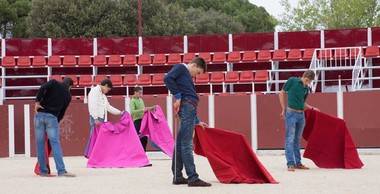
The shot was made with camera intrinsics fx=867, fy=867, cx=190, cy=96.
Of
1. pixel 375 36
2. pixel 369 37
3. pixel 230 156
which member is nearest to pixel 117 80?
pixel 369 37

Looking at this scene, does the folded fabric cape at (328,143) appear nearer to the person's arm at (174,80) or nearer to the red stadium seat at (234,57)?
the person's arm at (174,80)

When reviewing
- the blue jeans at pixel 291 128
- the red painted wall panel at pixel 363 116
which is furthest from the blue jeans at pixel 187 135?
the red painted wall panel at pixel 363 116

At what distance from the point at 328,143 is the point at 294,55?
1451cm

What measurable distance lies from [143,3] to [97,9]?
3.07 meters

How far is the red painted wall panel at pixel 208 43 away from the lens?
1185 inches

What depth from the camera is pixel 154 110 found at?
1703 cm

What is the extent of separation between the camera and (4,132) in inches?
834

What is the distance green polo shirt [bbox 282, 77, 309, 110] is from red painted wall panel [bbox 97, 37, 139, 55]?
59.2 feet

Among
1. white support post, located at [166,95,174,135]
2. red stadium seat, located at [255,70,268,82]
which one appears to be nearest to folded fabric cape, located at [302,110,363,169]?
white support post, located at [166,95,174,135]

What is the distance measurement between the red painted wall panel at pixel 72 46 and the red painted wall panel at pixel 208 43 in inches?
143

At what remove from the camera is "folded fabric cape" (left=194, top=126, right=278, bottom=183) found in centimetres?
1062

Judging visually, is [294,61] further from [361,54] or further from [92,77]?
[92,77]

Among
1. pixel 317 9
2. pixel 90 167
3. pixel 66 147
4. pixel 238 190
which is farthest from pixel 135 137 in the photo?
pixel 317 9

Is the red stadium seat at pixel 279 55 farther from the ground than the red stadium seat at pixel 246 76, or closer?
farther from the ground
